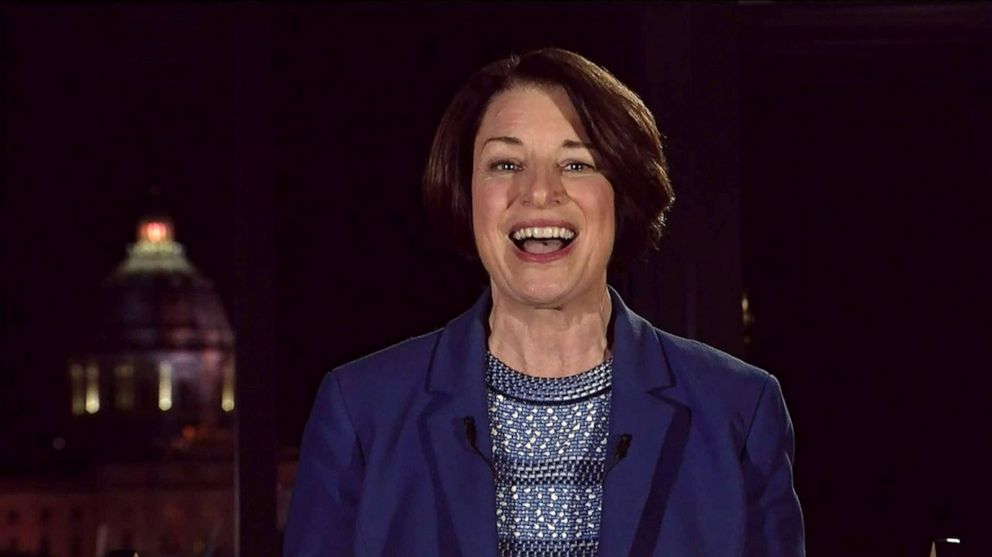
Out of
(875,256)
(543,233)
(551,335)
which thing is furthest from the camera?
(875,256)

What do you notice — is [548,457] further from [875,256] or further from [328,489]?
[875,256]

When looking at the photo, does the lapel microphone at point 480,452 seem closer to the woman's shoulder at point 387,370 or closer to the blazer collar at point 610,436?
the blazer collar at point 610,436

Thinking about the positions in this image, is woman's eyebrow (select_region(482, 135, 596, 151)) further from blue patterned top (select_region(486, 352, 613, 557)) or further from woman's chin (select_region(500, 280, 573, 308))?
blue patterned top (select_region(486, 352, 613, 557))

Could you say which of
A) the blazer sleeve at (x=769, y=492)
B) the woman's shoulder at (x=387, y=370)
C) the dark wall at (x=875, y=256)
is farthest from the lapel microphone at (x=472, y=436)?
the dark wall at (x=875, y=256)

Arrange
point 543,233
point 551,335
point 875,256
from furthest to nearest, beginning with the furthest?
point 875,256, point 551,335, point 543,233

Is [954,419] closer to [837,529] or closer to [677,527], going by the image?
[837,529]

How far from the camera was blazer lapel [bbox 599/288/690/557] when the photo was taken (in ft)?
6.27

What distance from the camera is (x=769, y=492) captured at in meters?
2.01

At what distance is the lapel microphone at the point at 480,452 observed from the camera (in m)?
1.94

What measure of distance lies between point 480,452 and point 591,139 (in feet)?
1.50

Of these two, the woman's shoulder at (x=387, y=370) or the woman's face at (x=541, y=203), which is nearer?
the woman's face at (x=541, y=203)

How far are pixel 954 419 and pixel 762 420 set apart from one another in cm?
156

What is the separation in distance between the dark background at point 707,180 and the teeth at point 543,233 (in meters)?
1.07

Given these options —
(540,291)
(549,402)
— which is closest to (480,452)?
(549,402)
